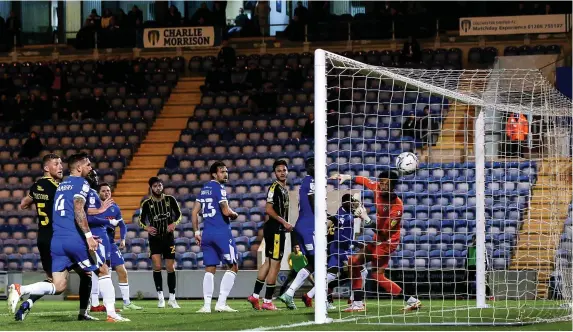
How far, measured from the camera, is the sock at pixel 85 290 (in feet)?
38.1

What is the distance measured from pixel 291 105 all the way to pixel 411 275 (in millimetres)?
7599

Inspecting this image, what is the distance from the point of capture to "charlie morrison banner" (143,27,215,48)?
28.0 m

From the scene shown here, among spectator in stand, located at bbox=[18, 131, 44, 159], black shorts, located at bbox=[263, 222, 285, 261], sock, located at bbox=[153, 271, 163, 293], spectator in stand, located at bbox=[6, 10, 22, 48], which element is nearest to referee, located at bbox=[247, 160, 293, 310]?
black shorts, located at bbox=[263, 222, 285, 261]

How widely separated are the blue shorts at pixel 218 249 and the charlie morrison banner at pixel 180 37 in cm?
1571

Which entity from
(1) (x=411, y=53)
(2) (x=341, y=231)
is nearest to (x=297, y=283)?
(2) (x=341, y=231)

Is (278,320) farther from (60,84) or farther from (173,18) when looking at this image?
(173,18)

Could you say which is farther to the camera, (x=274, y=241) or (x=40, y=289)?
(x=274, y=241)

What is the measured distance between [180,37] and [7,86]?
4.93 metres

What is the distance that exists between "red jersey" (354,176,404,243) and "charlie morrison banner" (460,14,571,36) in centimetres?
1464

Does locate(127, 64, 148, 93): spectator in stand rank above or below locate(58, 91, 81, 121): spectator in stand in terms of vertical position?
above

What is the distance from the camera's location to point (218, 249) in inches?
504

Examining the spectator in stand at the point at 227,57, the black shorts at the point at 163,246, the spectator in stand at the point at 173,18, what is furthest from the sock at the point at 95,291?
the spectator in stand at the point at 173,18

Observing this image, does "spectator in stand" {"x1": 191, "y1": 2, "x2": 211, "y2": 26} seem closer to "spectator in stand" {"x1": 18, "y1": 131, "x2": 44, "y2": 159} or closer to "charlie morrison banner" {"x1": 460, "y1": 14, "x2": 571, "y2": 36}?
"spectator in stand" {"x1": 18, "y1": 131, "x2": 44, "y2": 159}

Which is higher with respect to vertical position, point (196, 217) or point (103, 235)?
point (196, 217)
